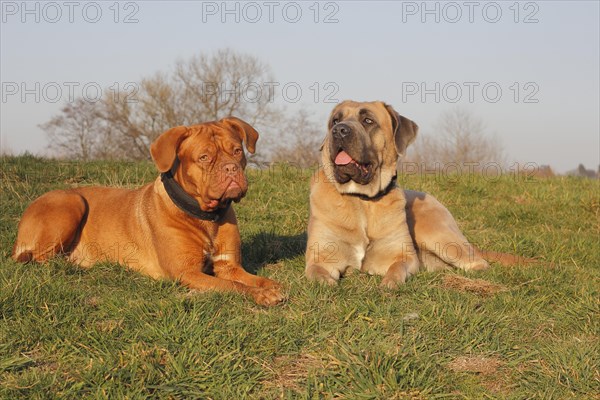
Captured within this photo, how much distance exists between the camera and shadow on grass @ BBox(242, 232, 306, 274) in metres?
6.11

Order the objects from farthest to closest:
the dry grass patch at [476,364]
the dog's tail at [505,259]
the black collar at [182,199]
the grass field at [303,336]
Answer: the dog's tail at [505,259] < the black collar at [182,199] < the dry grass patch at [476,364] < the grass field at [303,336]

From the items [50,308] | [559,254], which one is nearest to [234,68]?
[559,254]

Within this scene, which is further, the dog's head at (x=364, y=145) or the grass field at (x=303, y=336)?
the dog's head at (x=364, y=145)

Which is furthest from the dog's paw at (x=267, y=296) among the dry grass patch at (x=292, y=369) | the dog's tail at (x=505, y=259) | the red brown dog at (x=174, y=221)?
the dog's tail at (x=505, y=259)

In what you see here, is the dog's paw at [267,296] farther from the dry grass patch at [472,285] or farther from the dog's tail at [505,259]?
the dog's tail at [505,259]

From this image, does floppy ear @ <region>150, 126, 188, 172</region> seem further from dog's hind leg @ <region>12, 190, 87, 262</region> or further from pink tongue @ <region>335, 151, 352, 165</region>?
pink tongue @ <region>335, 151, 352, 165</region>

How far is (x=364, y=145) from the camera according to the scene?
559 cm

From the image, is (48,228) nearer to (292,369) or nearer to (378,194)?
(378,194)

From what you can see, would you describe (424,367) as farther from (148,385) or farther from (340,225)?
(340,225)

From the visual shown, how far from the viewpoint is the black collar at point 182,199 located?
487 cm

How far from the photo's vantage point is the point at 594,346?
3.74 metres

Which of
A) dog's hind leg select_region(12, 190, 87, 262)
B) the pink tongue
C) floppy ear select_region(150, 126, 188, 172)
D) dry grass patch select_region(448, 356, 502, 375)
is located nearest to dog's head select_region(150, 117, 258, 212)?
floppy ear select_region(150, 126, 188, 172)

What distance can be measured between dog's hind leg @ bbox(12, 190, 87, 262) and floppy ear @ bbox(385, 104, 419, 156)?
9.38 ft

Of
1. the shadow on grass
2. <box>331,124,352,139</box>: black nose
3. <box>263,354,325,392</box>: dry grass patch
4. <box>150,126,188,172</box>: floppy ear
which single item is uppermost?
<box>331,124,352,139</box>: black nose
